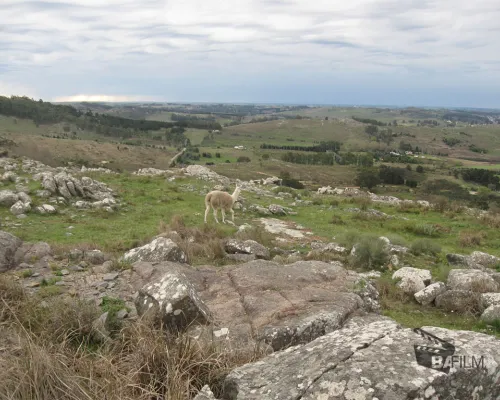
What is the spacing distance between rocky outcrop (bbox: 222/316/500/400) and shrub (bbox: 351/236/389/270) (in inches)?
369

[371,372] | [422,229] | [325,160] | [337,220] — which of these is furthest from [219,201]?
[325,160]

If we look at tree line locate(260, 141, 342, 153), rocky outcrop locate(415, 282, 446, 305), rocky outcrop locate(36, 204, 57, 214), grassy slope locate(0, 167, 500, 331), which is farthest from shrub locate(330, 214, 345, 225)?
tree line locate(260, 141, 342, 153)

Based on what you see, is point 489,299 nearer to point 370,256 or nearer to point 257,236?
point 370,256

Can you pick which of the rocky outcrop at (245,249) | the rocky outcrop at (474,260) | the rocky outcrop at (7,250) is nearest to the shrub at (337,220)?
A: the rocky outcrop at (474,260)

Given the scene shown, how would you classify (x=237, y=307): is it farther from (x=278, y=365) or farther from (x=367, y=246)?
(x=367, y=246)

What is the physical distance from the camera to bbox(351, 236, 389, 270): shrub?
44.1 feet

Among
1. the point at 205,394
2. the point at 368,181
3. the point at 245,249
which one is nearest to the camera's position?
the point at 205,394

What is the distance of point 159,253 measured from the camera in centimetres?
1030

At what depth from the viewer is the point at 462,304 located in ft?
31.8

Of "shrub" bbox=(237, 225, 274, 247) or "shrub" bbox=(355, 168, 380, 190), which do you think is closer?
"shrub" bbox=(237, 225, 274, 247)

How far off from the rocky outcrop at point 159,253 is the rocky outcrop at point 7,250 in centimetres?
282

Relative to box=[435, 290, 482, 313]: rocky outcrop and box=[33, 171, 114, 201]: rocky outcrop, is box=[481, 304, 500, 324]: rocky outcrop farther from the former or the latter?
box=[33, 171, 114, 201]: rocky outcrop

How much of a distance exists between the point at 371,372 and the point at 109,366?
279 centimetres

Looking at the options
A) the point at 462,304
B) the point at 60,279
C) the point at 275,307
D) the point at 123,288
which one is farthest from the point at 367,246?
the point at 60,279
